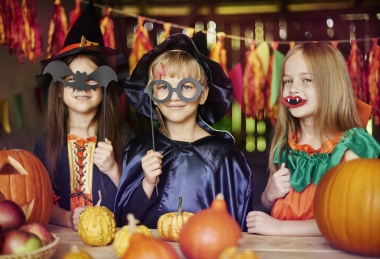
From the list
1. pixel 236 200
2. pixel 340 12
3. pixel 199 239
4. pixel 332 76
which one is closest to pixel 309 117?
pixel 332 76

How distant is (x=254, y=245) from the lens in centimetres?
171

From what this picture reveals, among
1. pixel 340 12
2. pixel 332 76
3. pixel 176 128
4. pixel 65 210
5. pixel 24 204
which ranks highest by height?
pixel 340 12

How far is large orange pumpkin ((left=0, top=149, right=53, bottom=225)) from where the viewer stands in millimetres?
1829

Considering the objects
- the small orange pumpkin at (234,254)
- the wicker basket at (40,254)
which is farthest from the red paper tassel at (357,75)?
the wicker basket at (40,254)

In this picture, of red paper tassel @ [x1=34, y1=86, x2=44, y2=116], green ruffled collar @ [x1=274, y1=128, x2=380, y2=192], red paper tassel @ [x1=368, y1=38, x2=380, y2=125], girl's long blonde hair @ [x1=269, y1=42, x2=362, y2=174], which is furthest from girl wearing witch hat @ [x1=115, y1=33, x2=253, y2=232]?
red paper tassel @ [x1=368, y1=38, x2=380, y2=125]

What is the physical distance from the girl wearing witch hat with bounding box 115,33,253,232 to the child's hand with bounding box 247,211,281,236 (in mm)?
355

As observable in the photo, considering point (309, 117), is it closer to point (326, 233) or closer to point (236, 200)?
point (236, 200)

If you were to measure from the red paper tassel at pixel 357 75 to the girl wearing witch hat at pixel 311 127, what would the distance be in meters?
1.78

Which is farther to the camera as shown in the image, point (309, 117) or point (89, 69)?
point (89, 69)

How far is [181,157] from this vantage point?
2418 mm

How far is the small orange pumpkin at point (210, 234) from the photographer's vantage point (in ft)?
4.31

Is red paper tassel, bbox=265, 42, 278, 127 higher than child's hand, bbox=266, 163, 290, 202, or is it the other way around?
red paper tassel, bbox=265, 42, 278, 127

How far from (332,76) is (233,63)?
2898mm

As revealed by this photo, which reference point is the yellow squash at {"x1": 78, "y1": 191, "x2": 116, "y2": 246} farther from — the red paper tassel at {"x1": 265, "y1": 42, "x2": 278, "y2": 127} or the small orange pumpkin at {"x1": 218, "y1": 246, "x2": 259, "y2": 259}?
the red paper tassel at {"x1": 265, "y1": 42, "x2": 278, "y2": 127}
